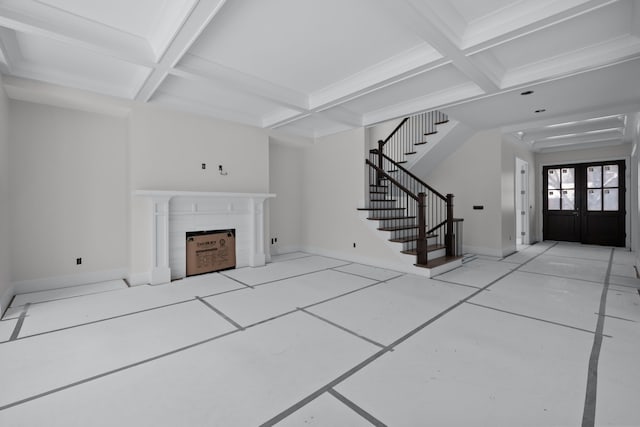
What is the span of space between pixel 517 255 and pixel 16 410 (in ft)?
24.7

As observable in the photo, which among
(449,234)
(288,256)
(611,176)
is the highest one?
(611,176)

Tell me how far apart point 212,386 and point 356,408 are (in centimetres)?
88

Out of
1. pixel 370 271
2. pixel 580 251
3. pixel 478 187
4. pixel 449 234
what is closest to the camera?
pixel 370 271

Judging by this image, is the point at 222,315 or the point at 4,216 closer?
the point at 222,315

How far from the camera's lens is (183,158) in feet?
15.0

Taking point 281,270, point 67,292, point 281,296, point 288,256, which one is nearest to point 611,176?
point 288,256

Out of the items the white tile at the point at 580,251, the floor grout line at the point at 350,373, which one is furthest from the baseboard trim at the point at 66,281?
the white tile at the point at 580,251

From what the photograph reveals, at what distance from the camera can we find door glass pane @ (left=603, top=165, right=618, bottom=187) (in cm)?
757

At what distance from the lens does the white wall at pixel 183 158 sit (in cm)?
415

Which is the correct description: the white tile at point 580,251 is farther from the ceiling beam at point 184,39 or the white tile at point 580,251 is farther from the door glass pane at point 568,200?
the ceiling beam at point 184,39

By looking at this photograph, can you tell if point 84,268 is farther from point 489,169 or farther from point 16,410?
point 489,169

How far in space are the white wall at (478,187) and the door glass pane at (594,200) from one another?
4.11 meters

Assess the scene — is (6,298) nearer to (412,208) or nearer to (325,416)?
(325,416)

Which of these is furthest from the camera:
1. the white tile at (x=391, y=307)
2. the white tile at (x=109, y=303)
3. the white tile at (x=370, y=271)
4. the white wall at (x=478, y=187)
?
the white wall at (x=478, y=187)
